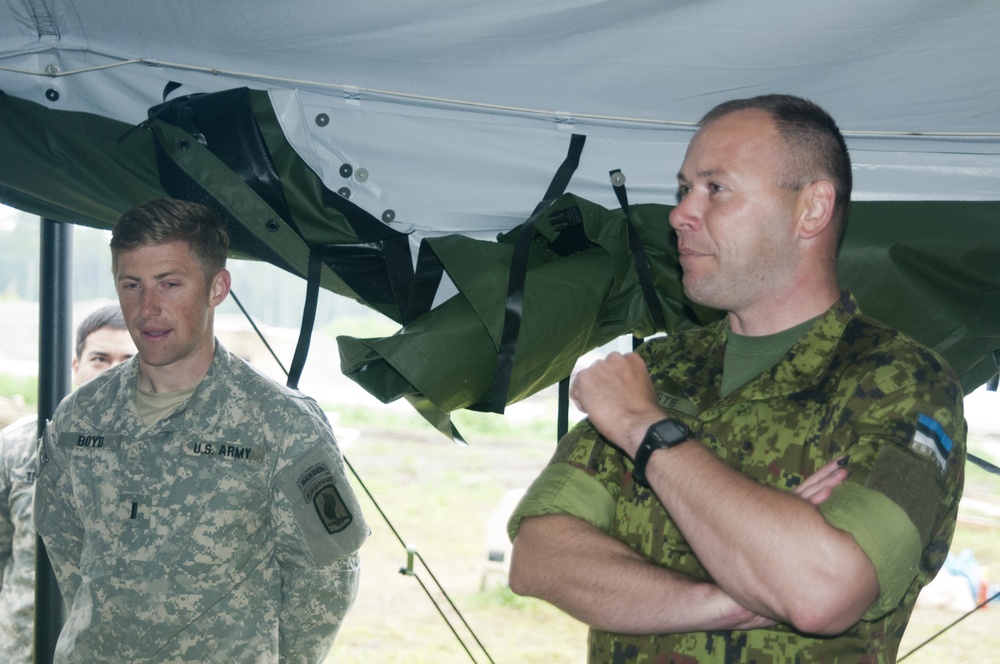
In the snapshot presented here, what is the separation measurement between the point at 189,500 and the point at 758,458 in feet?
4.82

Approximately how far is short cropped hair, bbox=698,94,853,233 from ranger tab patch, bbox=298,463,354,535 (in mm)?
1297

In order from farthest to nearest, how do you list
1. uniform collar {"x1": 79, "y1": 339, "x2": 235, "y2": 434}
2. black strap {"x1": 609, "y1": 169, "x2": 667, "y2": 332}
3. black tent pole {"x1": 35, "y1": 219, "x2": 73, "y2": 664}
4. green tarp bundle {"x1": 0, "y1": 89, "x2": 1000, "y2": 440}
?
black tent pole {"x1": 35, "y1": 219, "x2": 73, "y2": 664}, uniform collar {"x1": 79, "y1": 339, "x2": 235, "y2": 434}, black strap {"x1": 609, "y1": 169, "x2": 667, "y2": 332}, green tarp bundle {"x1": 0, "y1": 89, "x2": 1000, "y2": 440}

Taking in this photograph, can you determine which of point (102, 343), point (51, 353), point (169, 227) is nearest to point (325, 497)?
point (169, 227)

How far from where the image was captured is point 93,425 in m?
2.55

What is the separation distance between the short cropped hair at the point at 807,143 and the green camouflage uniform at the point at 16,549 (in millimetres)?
2689

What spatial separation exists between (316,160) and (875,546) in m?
1.71

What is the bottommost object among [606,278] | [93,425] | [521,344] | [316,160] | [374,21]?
[93,425]

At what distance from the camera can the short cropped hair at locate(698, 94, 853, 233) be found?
174 centimetres

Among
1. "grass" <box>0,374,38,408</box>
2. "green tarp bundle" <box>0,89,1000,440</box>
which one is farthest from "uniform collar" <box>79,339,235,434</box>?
"grass" <box>0,374,38,408</box>

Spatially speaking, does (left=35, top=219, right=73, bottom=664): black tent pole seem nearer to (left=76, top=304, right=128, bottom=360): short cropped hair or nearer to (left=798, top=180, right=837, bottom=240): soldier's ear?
(left=76, top=304, right=128, bottom=360): short cropped hair

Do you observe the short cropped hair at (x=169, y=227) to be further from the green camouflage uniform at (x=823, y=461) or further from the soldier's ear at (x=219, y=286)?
the green camouflage uniform at (x=823, y=461)

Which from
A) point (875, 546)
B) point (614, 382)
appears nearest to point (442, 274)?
point (614, 382)

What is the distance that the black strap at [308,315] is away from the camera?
2.39 meters

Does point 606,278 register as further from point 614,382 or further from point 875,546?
point 875,546
